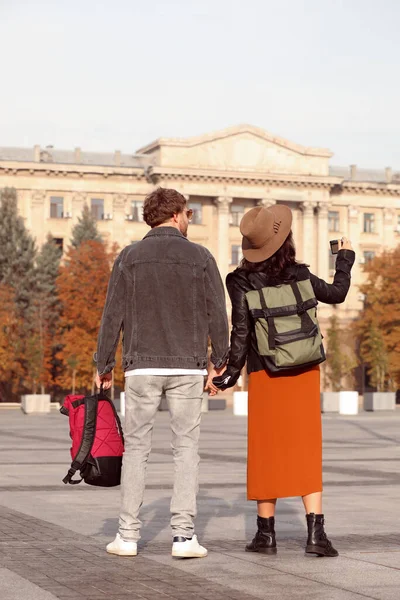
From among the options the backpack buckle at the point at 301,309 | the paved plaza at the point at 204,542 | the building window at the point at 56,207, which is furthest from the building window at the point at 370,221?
the backpack buckle at the point at 301,309

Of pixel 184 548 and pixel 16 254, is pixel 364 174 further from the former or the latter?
pixel 184 548

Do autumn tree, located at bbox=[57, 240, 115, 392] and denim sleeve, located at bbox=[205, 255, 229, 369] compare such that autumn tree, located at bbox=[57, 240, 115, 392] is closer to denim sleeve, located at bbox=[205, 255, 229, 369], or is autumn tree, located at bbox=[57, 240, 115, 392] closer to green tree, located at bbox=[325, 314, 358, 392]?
green tree, located at bbox=[325, 314, 358, 392]

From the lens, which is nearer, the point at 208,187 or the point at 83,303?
the point at 83,303

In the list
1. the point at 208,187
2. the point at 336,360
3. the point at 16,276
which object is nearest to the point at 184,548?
the point at 336,360

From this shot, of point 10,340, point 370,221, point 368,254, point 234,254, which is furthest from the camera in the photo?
point 370,221

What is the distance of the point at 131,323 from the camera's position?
8.20m

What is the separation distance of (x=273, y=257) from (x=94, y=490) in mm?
5710

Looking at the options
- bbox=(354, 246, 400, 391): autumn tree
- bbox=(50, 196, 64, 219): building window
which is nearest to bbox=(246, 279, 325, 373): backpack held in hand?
bbox=(354, 246, 400, 391): autumn tree

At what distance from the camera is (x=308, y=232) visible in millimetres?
91312

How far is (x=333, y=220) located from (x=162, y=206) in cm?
8621

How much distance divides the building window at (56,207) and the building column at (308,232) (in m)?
16.2

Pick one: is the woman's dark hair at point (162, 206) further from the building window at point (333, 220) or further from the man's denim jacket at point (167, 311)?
the building window at point (333, 220)

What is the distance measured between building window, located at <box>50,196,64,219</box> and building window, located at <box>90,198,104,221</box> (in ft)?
6.59

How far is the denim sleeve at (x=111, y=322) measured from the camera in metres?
8.11
